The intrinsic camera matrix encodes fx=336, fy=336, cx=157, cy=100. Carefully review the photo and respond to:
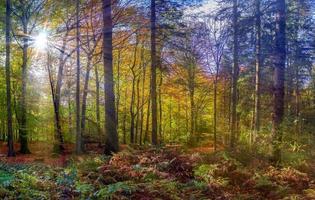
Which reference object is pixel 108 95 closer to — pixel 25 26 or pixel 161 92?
pixel 25 26

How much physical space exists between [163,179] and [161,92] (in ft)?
72.8

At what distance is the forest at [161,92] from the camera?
7.20 m

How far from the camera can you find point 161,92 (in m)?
29.4

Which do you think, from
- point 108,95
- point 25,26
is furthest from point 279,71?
point 25,26

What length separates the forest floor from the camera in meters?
5.79

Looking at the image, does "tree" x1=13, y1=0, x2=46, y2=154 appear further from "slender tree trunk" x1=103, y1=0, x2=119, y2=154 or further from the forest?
"slender tree trunk" x1=103, y1=0, x2=119, y2=154

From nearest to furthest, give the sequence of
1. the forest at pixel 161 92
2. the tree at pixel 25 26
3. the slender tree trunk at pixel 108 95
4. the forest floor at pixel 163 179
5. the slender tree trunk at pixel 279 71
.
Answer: the forest floor at pixel 163 179 < the forest at pixel 161 92 < the slender tree trunk at pixel 279 71 < the slender tree trunk at pixel 108 95 < the tree at pixel 25 26

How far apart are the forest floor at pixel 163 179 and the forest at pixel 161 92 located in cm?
3

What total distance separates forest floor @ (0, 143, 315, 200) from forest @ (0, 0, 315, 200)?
0.10 ft

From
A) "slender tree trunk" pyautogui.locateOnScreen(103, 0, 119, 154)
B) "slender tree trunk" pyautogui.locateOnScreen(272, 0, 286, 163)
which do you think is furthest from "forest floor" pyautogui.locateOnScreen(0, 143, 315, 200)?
"slender tree trunk" pyautogui.locateOnScreen(103, 0, 119, 154)

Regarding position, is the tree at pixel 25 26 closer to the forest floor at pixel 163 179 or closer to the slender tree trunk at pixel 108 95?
the slender tree trunk at pixel 108 95

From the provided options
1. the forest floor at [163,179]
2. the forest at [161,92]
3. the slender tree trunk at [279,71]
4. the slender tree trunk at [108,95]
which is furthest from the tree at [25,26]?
the slender tree trunk at [279,71]

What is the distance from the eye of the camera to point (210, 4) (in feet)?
64.2

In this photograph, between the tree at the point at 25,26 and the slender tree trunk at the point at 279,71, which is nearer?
the slender tree trunk at the point at 279,71
